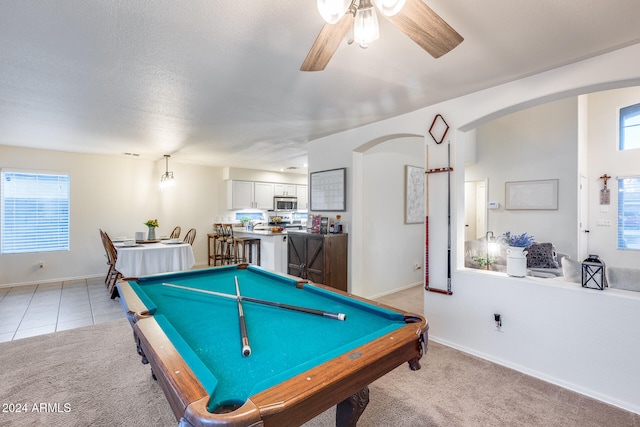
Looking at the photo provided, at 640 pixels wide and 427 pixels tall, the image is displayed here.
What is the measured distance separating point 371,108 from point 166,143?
3530 millimetres

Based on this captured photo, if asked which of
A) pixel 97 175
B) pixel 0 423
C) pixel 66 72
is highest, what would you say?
pixel 66 72

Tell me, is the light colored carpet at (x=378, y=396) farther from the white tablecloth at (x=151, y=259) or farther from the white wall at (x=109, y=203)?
the white wall at (x=109, y=203)

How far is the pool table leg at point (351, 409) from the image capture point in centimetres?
141

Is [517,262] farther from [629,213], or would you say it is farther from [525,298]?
[629,213]

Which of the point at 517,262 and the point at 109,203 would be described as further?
the point at 109,203

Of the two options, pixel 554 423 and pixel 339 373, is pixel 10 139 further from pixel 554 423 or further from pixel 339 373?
pixel 554 423

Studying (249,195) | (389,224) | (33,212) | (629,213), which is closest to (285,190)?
(249,195)

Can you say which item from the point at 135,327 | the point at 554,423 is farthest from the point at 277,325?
the point at 554,423

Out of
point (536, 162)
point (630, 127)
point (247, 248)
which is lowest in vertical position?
point (247, 248)

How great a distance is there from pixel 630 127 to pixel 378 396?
6.36m

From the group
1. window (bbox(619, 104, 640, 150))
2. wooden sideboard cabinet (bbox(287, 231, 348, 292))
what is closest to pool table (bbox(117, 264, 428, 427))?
wooden sideboard cabinet (bbox(287, 231, 348, 292))

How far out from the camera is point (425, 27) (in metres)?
1.40

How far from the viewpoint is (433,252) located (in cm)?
315

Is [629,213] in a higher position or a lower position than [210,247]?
higher
